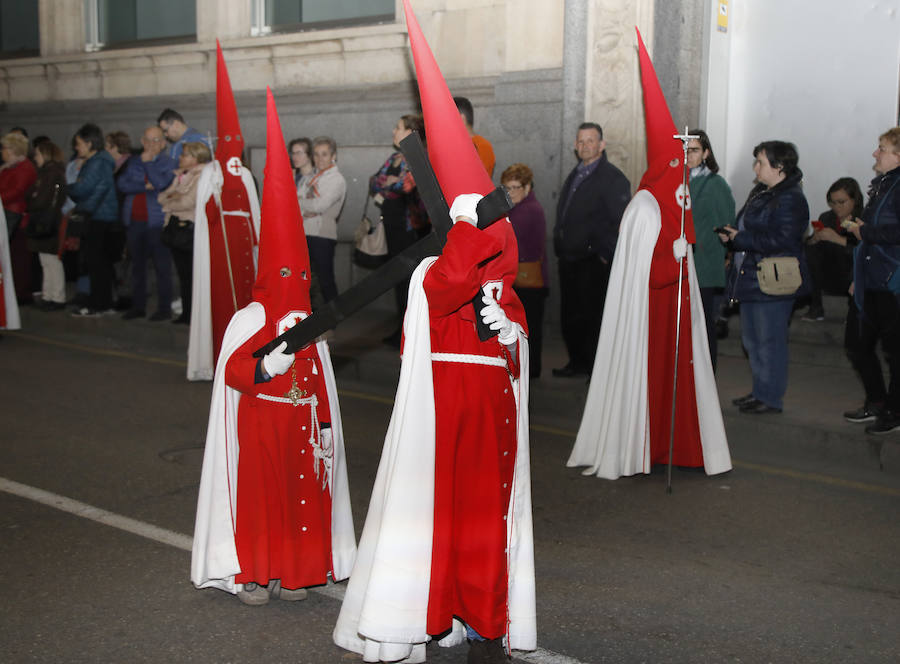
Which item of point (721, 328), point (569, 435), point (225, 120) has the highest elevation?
point (225, 120)

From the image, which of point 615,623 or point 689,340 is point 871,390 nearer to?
point 689,340

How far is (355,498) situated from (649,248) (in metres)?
2.29

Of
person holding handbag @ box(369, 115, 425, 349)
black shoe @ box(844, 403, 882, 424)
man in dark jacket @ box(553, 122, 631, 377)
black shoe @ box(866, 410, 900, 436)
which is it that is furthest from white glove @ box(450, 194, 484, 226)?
person holding handbag @ box(369, 115, 425, 349)

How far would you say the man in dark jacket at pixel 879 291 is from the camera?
23.2 feet

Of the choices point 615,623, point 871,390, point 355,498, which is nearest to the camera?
point 615,623

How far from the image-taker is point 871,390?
24.4 ft

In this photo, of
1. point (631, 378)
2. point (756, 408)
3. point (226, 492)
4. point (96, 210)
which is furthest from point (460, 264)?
point (96, 210)

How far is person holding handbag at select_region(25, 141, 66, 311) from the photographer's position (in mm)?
12469

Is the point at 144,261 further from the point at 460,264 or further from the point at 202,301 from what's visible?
the point at 460,264

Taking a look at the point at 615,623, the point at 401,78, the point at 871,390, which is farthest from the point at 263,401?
the point at 401,78

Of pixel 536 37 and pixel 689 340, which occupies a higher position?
pixel 536 37

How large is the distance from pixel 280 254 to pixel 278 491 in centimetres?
99

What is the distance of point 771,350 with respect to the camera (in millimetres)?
7668

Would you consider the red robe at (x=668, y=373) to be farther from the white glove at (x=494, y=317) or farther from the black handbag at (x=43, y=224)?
the black handbag at (x=43, y=224)
